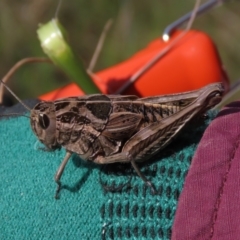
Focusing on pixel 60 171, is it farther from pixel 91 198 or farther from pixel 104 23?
pixel 104 23

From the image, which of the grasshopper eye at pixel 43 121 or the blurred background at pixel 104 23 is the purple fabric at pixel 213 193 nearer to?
the grasshopper eye at pixel 43 121

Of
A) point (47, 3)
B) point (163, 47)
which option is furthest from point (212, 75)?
point (47, 3)

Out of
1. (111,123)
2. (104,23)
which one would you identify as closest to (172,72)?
(111,123)

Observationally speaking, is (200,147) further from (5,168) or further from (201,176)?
(5,168)

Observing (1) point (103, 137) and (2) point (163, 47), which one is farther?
(2) point (163, 47)

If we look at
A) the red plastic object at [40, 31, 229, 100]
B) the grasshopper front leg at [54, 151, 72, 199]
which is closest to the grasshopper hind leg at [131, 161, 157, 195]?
the grasshopper front leg at [54, 151, 72, 199]
